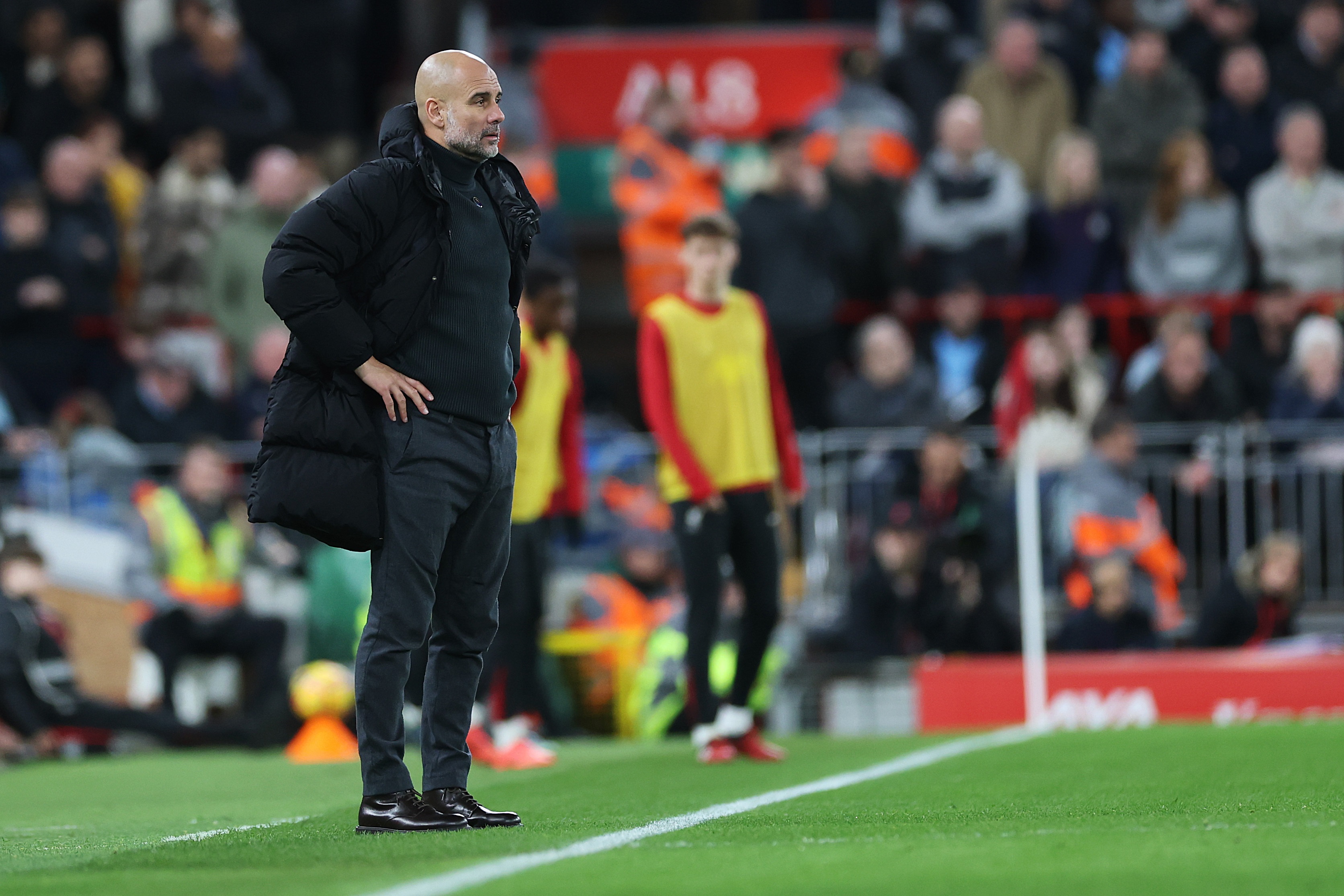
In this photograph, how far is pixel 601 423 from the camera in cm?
1573

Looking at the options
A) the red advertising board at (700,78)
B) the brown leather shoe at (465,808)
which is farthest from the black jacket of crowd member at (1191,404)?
the brown leather shoe at (465,808)

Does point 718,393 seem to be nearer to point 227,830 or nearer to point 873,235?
point 227,830

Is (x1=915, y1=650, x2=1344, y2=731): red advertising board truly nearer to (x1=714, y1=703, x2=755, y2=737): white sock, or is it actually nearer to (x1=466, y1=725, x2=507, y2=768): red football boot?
(x1=714, y1=703, x2=755, y2=737): white sock

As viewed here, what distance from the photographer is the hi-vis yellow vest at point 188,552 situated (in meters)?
13.9

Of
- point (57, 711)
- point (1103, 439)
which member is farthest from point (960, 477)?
point (57, 711)

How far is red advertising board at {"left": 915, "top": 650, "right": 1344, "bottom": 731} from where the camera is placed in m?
11.5

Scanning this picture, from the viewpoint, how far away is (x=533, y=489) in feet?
34.0

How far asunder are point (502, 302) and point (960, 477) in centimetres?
745

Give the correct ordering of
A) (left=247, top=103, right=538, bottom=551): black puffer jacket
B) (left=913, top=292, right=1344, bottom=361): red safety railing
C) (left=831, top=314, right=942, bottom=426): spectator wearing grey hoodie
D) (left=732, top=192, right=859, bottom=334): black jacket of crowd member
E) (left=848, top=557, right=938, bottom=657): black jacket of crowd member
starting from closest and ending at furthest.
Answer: (left=247, top=103, right=538, bottom=551): black puffer jacket, (left=848, top=557, right=938, bottom=657): black jacket of crowd member, (left=831, top=314, right=942, bottom=426): spectator wearing grey hoodie, (left=732, top=192, right=859, bottom=334): black jacket of crowd member, (left=913, top=292, right=1344, bottom=361): red safety railing

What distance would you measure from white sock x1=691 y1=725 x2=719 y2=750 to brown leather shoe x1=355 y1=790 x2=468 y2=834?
3234mm

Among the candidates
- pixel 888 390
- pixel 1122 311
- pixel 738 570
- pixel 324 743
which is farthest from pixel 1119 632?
→ pixel 324 743

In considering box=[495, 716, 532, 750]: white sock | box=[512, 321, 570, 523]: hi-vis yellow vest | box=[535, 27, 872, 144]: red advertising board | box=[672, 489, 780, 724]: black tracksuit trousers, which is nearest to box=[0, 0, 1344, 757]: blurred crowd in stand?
box=[535, 27, 872, 144]: red advertising board

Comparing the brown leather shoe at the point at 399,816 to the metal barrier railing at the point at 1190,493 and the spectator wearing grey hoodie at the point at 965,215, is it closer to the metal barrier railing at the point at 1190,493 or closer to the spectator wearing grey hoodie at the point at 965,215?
the metal barrier railing at the point at 1190,493

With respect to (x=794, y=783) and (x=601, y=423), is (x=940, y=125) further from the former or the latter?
(x=794, y=783)
